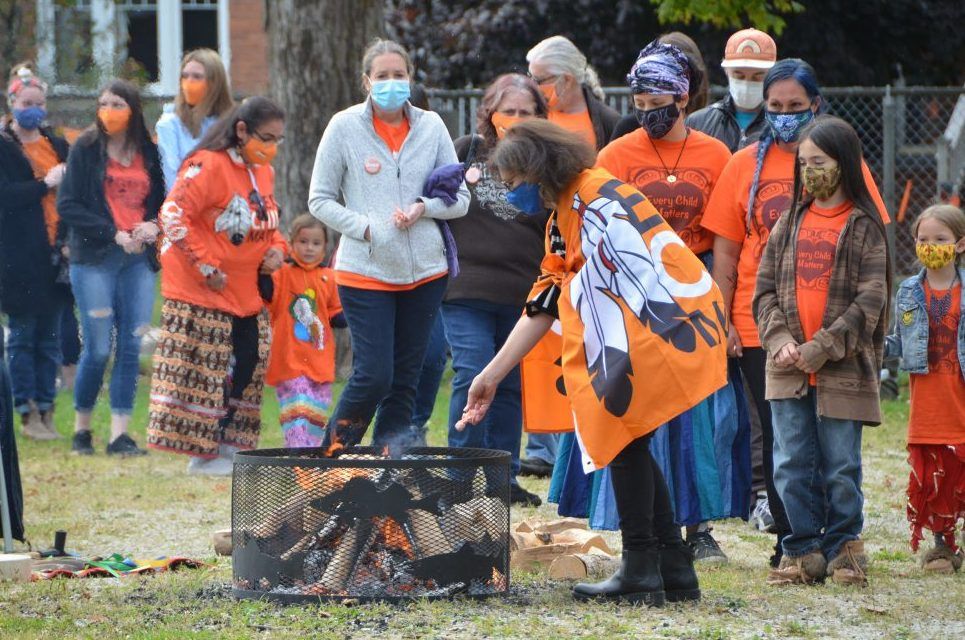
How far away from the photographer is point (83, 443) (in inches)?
438

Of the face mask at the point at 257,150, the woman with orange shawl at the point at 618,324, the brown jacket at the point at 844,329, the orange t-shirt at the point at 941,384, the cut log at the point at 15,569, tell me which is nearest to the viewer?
the woman with orange shawl at the point at 618,324

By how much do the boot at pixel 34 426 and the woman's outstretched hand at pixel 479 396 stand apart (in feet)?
21.3

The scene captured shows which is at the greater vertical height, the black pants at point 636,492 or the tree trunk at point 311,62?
the tree trunk at point 311,62

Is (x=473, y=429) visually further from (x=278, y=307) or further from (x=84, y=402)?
(x=84, y=402)

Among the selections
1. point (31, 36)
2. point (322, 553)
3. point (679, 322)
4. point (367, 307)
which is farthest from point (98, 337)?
point (31, 36)

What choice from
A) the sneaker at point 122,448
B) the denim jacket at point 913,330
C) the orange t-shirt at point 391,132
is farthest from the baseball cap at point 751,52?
the sneaker at point 122,448

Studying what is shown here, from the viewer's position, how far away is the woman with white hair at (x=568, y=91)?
8.75 metres

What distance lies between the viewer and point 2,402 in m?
7.39

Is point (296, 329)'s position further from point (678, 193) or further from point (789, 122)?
point (789, 122)

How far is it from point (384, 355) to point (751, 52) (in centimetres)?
229

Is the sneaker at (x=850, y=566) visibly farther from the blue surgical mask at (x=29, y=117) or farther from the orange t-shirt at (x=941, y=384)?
the blue surgical mask at (x=29, y=117)

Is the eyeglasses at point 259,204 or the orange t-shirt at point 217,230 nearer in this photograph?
the orange t-shirt at point 217,230

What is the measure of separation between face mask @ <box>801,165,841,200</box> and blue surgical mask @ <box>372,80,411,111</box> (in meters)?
2.43

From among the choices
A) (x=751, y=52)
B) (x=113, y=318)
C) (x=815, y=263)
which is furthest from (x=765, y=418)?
(x=113, y=318)
